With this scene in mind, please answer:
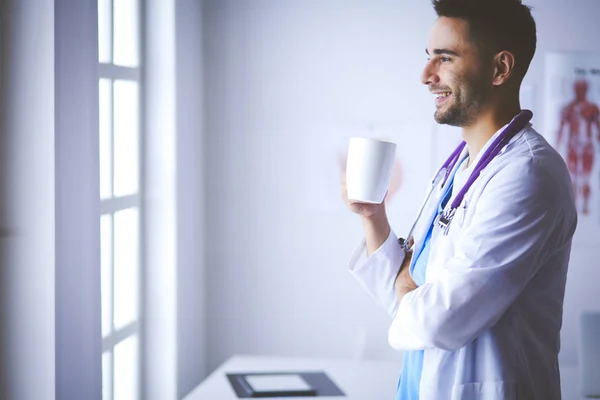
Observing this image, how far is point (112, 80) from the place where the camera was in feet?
8.77

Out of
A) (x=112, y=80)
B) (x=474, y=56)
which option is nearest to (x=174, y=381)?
(x=112, y=80)

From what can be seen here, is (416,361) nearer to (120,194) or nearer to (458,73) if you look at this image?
(458,73)

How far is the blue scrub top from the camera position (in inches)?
60.7

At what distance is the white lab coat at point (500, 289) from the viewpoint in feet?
4.29

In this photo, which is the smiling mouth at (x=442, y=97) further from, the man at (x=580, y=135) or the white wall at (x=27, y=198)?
the man at (x=580, y=135)

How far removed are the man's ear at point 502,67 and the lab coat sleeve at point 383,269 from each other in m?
0.42

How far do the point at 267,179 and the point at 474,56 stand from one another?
6.47 ft

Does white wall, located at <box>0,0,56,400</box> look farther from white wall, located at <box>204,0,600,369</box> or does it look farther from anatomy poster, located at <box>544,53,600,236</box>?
anatomy poster, located at <box>544,53,600,236</box>

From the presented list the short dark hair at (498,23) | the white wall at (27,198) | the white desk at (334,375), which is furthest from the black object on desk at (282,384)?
Result: the short dark hair at (498,23)

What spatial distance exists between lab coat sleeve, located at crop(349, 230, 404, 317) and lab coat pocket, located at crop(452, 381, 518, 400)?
32cm

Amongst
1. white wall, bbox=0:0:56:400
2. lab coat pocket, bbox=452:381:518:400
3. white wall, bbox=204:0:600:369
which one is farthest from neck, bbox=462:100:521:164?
white wall, bbox=204:0:600:369

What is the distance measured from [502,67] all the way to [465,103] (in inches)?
4.3

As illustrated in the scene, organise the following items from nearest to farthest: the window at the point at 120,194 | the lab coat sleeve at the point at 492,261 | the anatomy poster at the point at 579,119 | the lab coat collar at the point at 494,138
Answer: the lab coat sleeve at the point at 492,261 → the lab coat collar at the point at 494,138 → the window at the point at 120,194 → the anatomy poster at the point at 579,119

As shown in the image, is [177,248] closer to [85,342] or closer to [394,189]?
[394,189]
